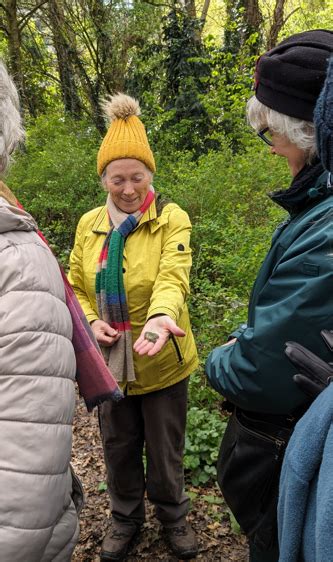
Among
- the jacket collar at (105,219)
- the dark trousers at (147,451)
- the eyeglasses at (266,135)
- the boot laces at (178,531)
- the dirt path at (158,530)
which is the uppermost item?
the eyeglasses at (266,135)

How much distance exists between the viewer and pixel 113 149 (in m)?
2.36

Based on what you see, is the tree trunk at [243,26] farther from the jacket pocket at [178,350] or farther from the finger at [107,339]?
the finger at [107,339]

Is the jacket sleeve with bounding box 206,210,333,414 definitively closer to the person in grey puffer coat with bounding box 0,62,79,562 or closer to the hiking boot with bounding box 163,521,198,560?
the person in grey puffer coat with bounding box 0,62,79,562

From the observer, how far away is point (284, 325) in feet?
4.84

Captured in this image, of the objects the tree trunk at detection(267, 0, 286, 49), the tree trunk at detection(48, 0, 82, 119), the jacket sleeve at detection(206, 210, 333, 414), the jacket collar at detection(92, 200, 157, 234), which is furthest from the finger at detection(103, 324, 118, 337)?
the tree trunk at detection(267, 0, 286, 49)

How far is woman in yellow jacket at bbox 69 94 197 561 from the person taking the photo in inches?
91.5

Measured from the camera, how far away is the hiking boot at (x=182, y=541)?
2.63 m

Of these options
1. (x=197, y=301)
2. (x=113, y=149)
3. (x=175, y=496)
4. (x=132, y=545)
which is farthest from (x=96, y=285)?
(x=197, y=301)

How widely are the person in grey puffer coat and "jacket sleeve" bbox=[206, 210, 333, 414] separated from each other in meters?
0.67

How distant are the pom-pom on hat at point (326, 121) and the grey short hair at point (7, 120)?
913 mm

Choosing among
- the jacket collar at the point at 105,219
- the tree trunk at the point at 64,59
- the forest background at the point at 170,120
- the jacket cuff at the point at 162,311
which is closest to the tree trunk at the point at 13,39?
the forest background at the point at 170,120

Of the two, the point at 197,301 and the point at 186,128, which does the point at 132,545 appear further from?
the point at 186,128

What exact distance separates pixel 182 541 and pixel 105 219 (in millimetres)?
1955

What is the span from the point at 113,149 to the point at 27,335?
1.51m
